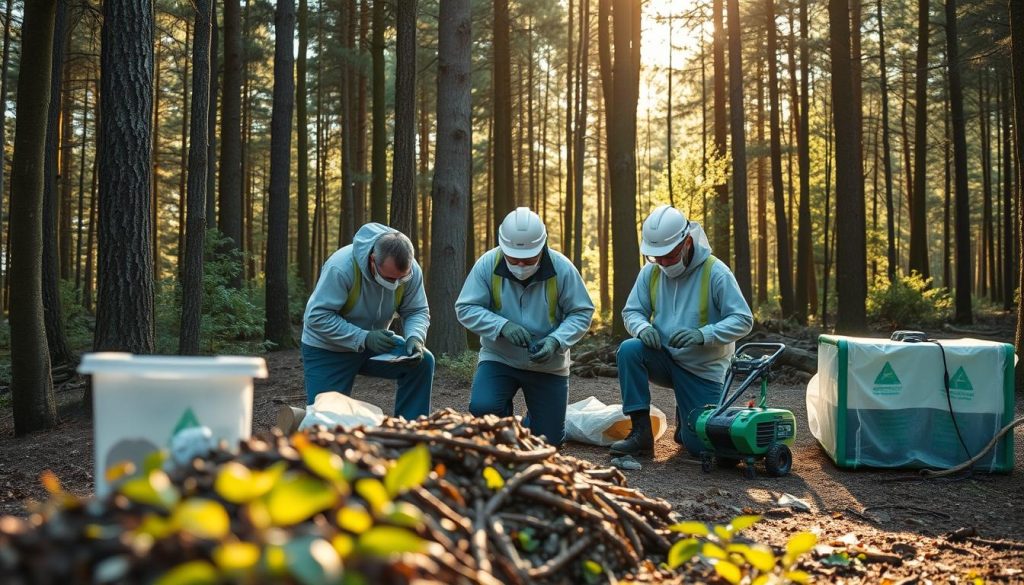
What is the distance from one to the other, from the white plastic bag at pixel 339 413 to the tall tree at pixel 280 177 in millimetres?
10909

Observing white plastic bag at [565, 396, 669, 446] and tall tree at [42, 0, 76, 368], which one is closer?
white plastic bag at [565, 396, 669, 446]

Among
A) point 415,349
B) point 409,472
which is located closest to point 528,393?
point 415,349

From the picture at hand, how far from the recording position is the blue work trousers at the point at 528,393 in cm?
662

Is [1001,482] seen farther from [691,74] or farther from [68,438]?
[691,74]

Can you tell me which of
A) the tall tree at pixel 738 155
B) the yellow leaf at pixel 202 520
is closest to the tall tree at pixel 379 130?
the tall tree at pixel 738 155

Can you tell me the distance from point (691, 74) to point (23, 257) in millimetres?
23576

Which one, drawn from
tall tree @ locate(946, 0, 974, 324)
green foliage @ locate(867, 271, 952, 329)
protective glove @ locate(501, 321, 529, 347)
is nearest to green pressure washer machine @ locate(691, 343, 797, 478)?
protective glove @ locate(501, 321, 529, 347)

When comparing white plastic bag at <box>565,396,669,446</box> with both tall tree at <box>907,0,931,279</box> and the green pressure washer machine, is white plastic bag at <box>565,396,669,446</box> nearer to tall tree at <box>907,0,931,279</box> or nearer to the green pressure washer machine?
the green pressure washer machine

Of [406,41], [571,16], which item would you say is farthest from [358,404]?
[571,16]

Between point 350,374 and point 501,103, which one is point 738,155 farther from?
Result: point 350,374

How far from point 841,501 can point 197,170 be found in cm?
802

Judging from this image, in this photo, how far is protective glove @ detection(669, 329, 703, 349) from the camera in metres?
6.56

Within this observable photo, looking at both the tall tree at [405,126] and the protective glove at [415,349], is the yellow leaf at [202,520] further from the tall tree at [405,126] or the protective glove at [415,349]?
the tall tree at [405,126]

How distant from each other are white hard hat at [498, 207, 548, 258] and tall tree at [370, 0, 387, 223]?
9341mm
